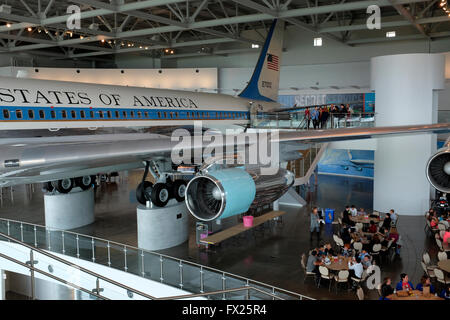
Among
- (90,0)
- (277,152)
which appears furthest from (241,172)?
(90,0)

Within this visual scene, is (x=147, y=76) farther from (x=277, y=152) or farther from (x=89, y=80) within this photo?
(x=277, y=152)

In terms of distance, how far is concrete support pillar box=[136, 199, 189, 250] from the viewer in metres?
14.8

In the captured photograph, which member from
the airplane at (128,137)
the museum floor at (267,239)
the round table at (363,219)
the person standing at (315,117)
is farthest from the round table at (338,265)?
the person standing at (315,117)

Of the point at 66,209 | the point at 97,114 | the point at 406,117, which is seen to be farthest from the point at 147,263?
the point at 406,117

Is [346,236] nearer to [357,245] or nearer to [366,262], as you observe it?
[357,245]

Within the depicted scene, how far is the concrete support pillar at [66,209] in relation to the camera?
17.3 m

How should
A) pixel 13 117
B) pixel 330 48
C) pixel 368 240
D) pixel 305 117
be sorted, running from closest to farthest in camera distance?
pixel 13 117 < pixel 368 240 < pixel 305 117 < pixel 330 48

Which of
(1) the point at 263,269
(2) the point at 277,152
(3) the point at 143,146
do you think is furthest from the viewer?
(1) the point at 263,269

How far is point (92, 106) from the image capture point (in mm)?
12633

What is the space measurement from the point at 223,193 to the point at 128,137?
7.26 meters

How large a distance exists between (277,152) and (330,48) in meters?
25.9

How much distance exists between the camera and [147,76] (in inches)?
1398

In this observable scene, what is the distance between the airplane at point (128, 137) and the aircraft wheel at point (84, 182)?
5 centimetres

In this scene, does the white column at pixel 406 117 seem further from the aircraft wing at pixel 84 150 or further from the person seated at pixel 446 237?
the aircraft wing at pixel 84 150
